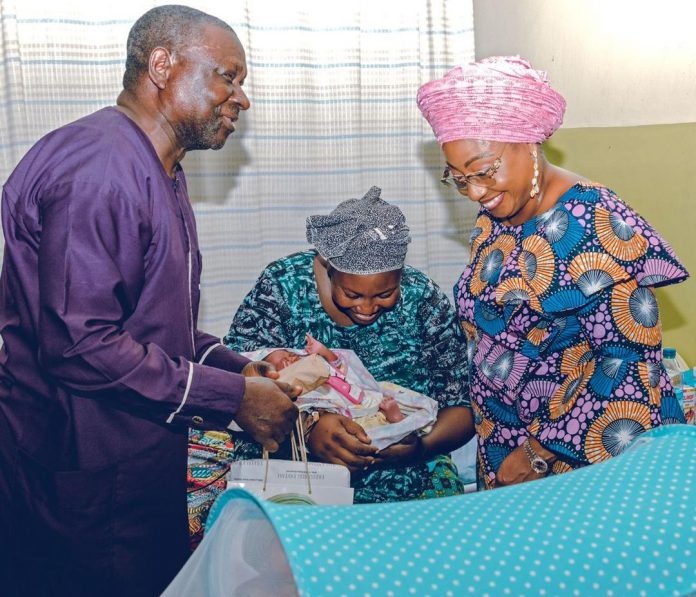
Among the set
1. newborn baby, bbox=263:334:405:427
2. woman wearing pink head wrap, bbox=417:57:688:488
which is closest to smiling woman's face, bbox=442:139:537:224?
woman wearing pink head wrap, bbox=417:57:688:488

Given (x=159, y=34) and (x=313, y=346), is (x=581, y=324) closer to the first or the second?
(x=313, y=346)

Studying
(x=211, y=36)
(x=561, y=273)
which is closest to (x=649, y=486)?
(x=561, y=273)

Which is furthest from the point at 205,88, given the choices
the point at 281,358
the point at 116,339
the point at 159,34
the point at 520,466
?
the point at 520,466

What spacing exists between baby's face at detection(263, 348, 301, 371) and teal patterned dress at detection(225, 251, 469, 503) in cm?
18

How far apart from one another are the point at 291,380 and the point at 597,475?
4.16 ft

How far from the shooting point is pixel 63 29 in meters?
3.20

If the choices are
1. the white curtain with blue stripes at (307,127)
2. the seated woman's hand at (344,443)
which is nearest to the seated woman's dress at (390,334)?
the seated woman's hand at (344,443)

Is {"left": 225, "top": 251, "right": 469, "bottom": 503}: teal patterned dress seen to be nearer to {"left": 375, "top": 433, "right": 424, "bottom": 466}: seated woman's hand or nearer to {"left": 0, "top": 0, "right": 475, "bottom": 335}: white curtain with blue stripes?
{"left": 375, "top": 433, "right": 424, "bottom": 466}: seated woman's hand

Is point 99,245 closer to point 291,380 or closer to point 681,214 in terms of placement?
point 291,380

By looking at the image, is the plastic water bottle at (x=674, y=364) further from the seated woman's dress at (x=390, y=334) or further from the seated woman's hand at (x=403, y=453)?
the seated woman's hand at (x=403, y=453)

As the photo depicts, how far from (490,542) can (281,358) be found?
1527mm

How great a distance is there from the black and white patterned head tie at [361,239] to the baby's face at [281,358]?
0.30 meters

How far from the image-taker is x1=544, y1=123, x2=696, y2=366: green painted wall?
2738mm

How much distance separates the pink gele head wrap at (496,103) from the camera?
188cm
